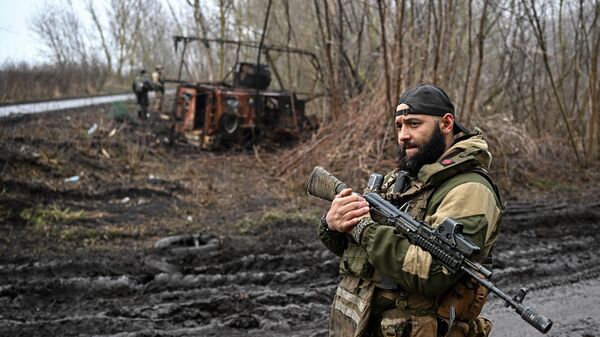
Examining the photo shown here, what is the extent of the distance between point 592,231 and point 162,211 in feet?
21.2

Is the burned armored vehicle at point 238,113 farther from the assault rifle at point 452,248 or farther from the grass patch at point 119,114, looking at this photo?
the assault rifle at point 452,248

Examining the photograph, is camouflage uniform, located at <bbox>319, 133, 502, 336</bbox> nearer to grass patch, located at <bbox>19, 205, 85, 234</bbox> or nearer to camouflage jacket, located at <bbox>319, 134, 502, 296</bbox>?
camouflage jacket, located at <bbox>319, 134, 502, 296</bbox>

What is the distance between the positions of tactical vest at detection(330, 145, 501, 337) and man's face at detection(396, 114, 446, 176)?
0.08 metres

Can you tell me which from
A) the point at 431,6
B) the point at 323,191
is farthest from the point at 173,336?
the point at 431,6

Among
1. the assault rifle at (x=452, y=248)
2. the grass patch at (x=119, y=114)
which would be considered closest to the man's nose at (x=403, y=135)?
the assault rifle at (x=452, y=248)

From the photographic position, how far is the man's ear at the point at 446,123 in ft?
7.80

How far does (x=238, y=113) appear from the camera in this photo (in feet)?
44.0

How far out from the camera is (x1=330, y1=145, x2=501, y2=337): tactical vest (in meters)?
2.16

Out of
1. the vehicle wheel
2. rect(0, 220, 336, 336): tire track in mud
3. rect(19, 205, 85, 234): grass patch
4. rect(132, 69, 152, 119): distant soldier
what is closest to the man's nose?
rect(0, 220, 336, 336): tire track in mud

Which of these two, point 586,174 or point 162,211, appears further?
point 586,174

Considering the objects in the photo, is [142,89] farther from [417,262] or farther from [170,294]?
[417,262]

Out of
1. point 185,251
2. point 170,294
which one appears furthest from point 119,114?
point 170,294

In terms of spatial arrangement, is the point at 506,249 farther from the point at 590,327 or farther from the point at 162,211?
the point at 162,211

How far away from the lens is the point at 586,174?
11.5 metres
